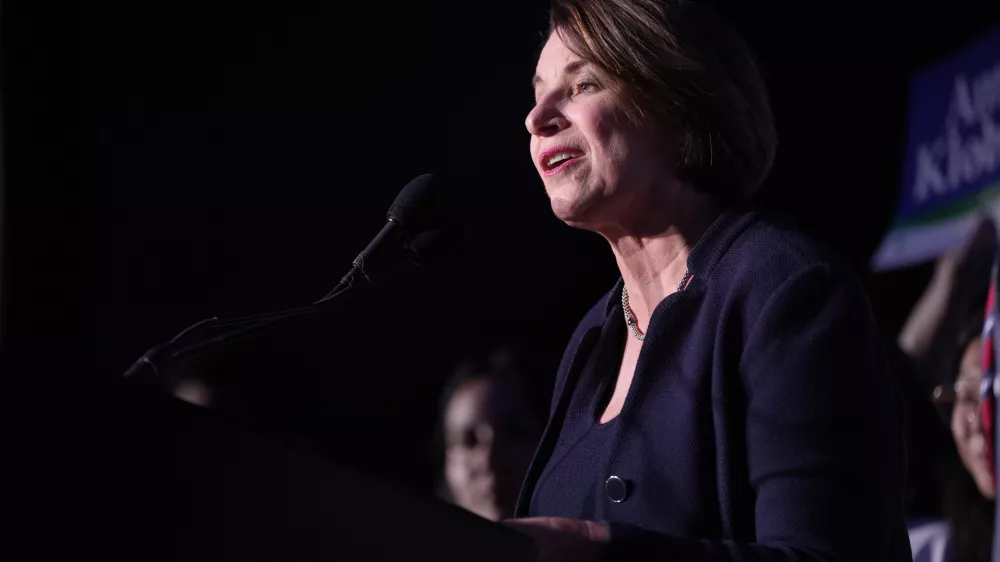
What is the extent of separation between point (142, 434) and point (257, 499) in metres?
0.11

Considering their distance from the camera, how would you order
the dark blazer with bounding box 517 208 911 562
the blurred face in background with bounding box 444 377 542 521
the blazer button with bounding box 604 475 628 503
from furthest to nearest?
the blurred face in background with bounding box 444 377 542 521 < the blazer button with bounding box 604 475 628 503 < the dark blazer with bounding box 517 208 911 562

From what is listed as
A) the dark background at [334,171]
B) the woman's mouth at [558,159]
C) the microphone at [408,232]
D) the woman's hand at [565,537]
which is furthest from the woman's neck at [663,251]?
the dark background at [334,171]

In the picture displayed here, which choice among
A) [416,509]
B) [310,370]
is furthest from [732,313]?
[310,370]

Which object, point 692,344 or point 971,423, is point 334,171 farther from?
point 692,344

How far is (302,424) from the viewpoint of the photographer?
4359 millimetres

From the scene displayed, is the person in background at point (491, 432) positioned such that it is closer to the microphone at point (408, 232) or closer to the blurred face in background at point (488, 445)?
the blurred face in background at point (488, 445)

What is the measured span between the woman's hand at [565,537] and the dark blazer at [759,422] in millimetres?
18

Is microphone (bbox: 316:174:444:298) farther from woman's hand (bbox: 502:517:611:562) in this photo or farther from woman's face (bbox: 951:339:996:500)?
woman's face (bbox: 951:339:996:500)

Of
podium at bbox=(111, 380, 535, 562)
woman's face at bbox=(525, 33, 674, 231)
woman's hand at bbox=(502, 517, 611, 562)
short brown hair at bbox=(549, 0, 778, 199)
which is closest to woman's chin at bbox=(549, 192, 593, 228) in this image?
woman's face at bbox=(525, 33, 674, 231)

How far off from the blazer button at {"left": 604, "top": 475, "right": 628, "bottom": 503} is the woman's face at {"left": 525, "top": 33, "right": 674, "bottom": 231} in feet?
1.25

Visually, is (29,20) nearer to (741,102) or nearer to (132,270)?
(132,270)

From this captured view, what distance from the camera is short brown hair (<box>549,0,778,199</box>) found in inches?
61.7

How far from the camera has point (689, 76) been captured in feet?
5.15

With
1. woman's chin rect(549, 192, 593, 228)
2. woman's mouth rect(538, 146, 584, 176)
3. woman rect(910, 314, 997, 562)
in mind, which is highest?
woman's mouth rect(538, 146, 584, 176)
